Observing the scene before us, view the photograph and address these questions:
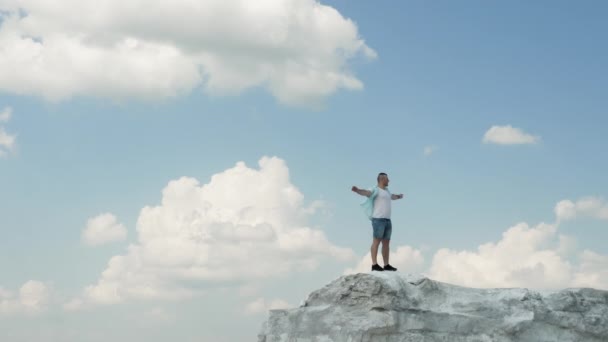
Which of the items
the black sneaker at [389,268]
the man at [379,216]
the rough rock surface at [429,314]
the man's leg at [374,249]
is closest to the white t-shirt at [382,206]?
the man at [379,216]

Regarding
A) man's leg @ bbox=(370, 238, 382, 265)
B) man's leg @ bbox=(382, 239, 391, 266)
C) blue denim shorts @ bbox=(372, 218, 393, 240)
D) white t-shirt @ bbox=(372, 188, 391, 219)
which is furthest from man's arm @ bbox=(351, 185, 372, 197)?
man's leg @ bbox=(382, 239, 391, 266)

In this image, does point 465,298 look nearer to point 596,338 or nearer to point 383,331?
point 383,331

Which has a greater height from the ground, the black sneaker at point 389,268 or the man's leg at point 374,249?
the man's leg at point 374,249

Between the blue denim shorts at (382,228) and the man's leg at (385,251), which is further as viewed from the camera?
the man's leg at (385,251)

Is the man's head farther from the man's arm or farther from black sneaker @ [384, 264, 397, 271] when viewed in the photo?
black sneaker @ [384, 264, 397, 271]

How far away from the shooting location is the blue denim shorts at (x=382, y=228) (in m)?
14.2

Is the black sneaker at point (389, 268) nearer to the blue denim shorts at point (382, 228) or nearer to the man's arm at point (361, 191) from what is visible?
the blue denim shorts at point (382, 228)

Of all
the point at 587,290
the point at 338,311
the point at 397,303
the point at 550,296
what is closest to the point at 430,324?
the point at 397,303

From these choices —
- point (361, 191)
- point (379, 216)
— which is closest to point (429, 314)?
point (379, 216)

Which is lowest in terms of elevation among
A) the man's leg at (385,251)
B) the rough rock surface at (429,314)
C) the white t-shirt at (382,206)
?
the rough rock surface at (429,314)

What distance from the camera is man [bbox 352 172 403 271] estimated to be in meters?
14.2

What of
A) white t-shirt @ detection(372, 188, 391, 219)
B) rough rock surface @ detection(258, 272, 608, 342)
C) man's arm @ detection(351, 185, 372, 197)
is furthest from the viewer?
white t-shirt @ detection(372, 188, 391, 219)

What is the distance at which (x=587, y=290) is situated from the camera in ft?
45.9

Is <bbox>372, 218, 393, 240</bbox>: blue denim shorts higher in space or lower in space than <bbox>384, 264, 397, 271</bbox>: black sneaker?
higher
